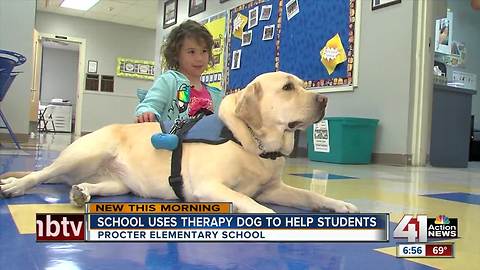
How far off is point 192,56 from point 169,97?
0.25 meters

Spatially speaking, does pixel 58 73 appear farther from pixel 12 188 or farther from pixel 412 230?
pixel 412 230

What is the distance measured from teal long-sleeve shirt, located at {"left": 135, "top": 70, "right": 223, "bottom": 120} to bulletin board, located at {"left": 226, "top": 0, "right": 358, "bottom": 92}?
2634mm

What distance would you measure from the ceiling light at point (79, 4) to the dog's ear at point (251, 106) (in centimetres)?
856

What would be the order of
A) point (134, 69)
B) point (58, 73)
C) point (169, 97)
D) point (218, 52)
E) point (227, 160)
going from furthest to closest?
point (58, 73) → point (134, 69) → point (218, 52) → point (169, 97) → point (227, 160)

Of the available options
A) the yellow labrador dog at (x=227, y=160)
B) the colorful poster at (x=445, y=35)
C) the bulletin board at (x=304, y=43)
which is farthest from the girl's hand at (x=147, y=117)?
the colorful poster at (x=445, y=35)

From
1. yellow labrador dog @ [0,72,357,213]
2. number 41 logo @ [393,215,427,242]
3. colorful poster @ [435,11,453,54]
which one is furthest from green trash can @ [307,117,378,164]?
number 41 logo @ [393,215,427,242]

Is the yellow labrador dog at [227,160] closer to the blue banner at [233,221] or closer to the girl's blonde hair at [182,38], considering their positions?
the blue banner at [233,221]

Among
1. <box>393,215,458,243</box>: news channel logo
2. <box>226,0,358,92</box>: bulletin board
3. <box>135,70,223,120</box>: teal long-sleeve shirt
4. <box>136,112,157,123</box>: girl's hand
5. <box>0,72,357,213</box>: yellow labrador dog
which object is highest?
<box>226,0,358,92</box>: bulletin board

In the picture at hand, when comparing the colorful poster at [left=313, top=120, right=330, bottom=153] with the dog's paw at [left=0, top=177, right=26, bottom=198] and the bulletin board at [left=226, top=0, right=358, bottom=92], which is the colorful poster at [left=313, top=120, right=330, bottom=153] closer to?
the bulletin board at [left=226, top=0, right=358, bottom=92]

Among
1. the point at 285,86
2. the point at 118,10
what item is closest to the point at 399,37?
the point at 285,86

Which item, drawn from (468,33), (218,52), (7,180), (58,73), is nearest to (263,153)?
(7,180)

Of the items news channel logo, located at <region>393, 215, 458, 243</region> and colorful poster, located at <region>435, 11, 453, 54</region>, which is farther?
colorful poster, located at <region>435, 11, 453, 54</region>

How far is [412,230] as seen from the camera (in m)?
1.01

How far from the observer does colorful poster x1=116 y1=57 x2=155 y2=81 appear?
1081 cm
